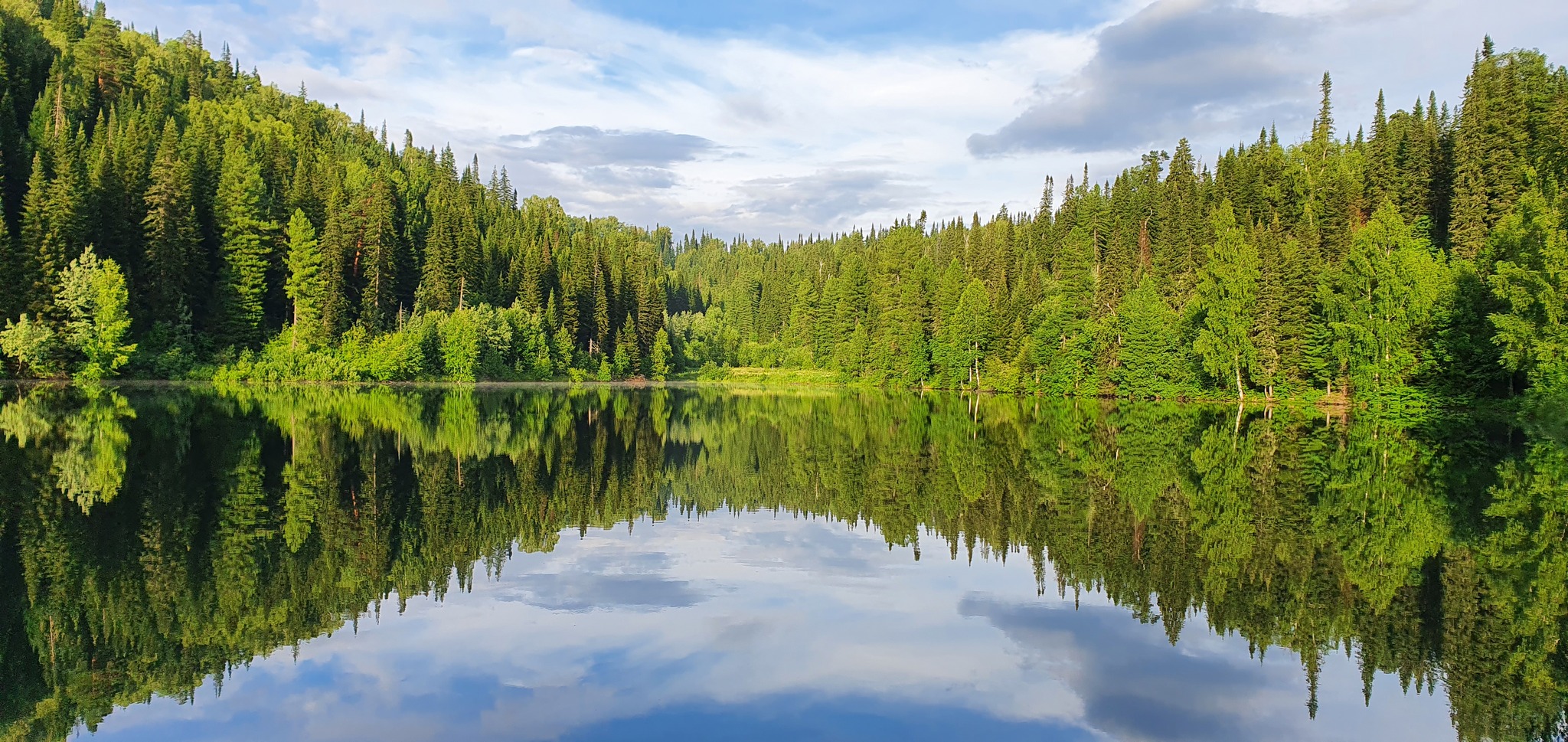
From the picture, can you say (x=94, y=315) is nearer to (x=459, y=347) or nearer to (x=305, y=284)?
(x=305, y=284)

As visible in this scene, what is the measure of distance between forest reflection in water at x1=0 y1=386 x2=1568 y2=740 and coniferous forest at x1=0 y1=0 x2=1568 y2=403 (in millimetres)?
17689

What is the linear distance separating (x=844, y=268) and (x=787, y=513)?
3924 inches

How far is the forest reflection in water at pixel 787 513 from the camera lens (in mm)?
9227

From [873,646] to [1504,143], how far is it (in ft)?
214

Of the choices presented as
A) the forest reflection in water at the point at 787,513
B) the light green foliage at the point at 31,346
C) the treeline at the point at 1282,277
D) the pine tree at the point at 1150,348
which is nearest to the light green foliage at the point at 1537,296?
the treeline at the point at 1282,277

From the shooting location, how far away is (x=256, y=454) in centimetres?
2323

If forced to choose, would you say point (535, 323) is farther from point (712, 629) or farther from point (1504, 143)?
point (712, 629)

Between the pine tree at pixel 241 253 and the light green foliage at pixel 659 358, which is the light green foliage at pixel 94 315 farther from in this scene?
the light green foliage at pixel 659 358

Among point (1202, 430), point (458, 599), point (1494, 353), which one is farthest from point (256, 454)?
point (1494, 353)

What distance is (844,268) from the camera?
383 feet

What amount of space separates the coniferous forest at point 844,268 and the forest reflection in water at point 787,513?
58.0 feet

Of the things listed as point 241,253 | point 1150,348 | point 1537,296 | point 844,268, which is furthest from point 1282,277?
point 241,253

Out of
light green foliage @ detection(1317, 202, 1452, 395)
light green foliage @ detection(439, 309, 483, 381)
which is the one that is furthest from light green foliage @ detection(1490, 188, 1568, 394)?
light green foliage @ detection(439, 309, 483, 381)

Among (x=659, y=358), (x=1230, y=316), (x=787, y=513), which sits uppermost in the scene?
(x=1230, y=316)
